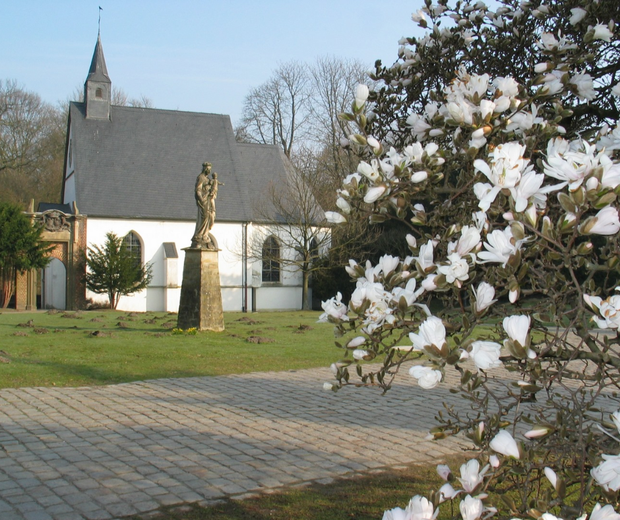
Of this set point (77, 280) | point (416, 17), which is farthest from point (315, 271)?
point (416, 17)

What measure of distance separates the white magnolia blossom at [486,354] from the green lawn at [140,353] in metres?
9.41

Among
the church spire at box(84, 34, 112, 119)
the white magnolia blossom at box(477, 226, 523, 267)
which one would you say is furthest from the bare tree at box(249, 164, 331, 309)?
the white magnolia blossom at box(477, 226, 523, 267)

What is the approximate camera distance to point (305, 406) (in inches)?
347

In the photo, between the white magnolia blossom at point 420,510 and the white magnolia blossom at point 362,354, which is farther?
the white magnolia blossom at point 362,354

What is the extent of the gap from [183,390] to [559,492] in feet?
27.8

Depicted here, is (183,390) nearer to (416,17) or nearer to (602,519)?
(416,17)

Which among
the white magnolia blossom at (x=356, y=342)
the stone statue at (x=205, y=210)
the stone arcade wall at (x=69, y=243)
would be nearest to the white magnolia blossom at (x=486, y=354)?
the white magnolia blossom at (x=356, y=342)

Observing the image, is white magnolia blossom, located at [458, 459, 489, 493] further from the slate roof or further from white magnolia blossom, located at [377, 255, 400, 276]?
the slate roof

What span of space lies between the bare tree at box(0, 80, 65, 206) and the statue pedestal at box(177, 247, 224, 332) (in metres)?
29.5

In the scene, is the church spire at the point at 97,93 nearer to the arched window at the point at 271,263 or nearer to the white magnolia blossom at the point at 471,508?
the arched window at the point at 271,263

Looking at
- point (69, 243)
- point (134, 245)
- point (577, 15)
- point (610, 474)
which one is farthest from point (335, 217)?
point (134, 245)

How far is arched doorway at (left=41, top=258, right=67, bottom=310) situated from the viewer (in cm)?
3419

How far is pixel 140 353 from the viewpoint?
1351 centimetres

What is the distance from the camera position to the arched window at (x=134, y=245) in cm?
3428
